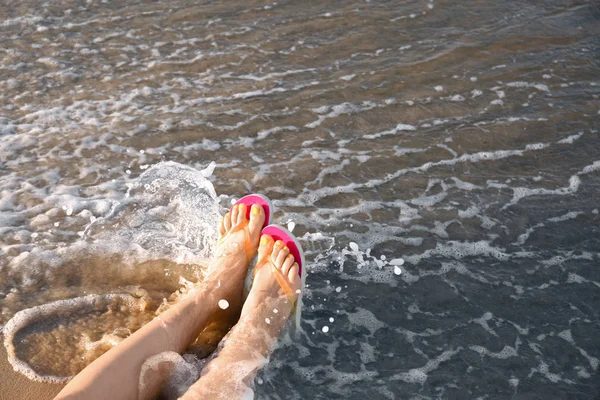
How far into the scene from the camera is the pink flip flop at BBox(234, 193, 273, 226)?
3.97m

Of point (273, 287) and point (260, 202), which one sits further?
point (260, 202)

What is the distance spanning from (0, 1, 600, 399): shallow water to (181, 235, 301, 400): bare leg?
0.11 m

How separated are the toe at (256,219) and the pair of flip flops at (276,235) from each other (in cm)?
3

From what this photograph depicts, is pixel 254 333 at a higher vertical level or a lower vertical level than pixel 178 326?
lower

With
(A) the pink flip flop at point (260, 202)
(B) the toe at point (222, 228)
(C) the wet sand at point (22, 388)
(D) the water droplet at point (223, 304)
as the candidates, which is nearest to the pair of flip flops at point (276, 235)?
(A) the pink flip flop at point (260, 202)

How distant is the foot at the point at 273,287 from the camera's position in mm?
3373

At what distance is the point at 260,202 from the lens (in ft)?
13.1

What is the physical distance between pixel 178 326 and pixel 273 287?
1.82 ft

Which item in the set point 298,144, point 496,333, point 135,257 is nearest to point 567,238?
point 496,333

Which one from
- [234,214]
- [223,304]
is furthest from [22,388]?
[234,214]

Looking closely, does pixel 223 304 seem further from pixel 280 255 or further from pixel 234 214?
pixel 234 214

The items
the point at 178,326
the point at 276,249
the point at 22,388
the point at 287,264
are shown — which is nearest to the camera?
the point at 22,388

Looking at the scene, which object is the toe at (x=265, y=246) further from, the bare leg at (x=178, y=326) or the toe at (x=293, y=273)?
the toe at (x=293, y=273)

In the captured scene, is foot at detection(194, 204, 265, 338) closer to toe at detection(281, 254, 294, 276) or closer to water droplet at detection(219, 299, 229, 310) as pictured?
water droplet at detection(219, 299, 229, 310)
